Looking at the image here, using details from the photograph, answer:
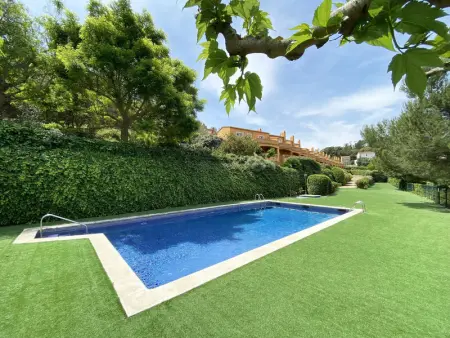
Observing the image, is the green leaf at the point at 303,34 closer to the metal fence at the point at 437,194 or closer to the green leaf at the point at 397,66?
the green leaf at the point at 397,66

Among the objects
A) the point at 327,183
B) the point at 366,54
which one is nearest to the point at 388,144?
the point at 327,183

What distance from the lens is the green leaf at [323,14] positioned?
62cm

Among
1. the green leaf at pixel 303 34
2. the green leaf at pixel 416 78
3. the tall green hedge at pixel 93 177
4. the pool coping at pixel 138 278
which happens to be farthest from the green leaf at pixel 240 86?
the tall green hedge at pixel 93 177

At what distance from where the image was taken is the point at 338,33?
2.16 feet

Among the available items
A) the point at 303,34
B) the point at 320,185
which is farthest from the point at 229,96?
the point at 320,185

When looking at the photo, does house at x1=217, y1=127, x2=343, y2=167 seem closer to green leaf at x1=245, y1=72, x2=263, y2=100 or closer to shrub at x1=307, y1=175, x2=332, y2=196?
shrub at x1=307, y1=175, x2=332, y2=196

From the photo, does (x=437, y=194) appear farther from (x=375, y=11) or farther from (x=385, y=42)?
(x=375, y=11)

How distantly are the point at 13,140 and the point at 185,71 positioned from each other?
8269mm

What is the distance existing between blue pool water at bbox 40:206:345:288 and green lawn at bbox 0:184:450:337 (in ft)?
5.76

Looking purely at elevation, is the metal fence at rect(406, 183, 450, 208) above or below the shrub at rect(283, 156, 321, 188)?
below

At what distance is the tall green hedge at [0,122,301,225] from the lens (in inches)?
289

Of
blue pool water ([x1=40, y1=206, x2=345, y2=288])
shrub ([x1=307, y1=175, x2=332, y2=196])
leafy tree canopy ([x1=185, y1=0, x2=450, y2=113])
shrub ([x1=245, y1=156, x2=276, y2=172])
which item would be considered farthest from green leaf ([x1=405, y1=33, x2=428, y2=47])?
shrub ([x1=307, y1=175, x2=332, y2=196])

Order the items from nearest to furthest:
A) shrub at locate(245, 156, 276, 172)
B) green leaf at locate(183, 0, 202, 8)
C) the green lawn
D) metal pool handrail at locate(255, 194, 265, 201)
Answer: green leaf at locate(183, 0, 202, 8)
the green lawn
metal pool handrail at locate(255, 194, 265, 201)
shrub at locate(245, 156, 276, 172)

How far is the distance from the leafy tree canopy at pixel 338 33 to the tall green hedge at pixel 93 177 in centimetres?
936
